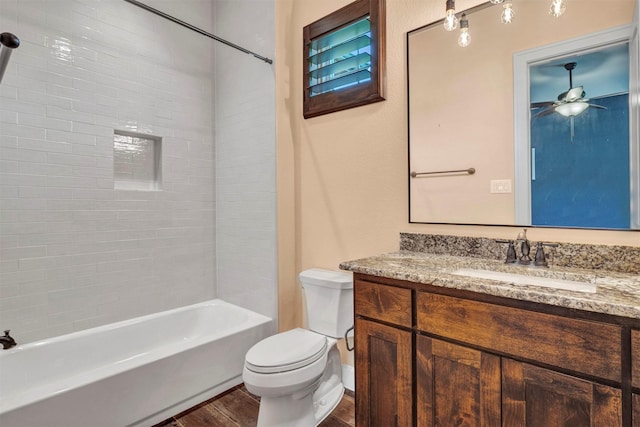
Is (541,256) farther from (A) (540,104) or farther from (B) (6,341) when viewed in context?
(B) (6,341)

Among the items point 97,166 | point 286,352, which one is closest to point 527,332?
point 286,352

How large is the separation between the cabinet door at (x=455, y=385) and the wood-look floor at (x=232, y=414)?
77 centimetres

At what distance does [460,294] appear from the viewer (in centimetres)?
115

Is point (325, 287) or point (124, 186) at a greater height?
point (124, 186)

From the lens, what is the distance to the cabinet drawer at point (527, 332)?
896 mm

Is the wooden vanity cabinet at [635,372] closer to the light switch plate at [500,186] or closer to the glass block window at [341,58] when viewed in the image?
the light switch plate at [500,186]

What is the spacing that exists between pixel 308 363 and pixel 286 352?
12 centimetres

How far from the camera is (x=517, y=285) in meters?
1.06

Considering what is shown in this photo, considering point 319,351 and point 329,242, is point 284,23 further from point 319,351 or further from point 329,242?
point 319,351

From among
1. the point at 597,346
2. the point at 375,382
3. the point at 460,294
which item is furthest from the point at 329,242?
the point at 597,346

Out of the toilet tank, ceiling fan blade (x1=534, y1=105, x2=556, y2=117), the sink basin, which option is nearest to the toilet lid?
the toilet tank

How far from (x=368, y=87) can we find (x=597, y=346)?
1624 millimetres

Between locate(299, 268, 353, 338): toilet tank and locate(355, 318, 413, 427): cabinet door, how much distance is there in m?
0.46

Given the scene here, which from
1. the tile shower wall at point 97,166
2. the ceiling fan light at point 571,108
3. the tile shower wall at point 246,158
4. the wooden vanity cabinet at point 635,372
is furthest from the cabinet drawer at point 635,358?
the tile shower wall at point 97,166
